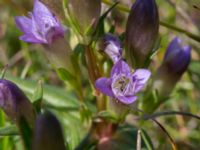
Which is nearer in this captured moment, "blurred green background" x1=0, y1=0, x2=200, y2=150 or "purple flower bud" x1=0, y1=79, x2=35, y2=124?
"purple flower bud" x1=0, y1=79, x2=35, y2=124

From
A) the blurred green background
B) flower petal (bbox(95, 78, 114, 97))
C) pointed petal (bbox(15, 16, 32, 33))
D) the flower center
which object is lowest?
the blurred green background

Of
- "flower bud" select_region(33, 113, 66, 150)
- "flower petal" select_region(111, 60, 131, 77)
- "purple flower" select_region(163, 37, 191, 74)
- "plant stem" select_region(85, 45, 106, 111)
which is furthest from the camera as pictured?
"purple flower" select_region(163, 37, 191, 74)

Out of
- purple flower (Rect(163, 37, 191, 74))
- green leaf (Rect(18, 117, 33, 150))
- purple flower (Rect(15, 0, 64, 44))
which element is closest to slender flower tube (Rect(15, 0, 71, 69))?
purple flower (Rect(15, 0, 64, 44))

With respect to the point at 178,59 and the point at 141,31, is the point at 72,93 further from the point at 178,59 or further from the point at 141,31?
the point at 141,31

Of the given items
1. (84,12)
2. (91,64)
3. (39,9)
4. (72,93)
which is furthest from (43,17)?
(72,93)

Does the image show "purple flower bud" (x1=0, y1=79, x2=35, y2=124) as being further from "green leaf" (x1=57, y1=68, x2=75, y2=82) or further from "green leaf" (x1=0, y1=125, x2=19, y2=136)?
"green leaf" (x1=57, y1=68, x2=75, y2=82)

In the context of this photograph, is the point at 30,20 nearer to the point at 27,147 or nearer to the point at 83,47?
the point at 83,47

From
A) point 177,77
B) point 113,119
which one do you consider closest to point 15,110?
point 113,119
